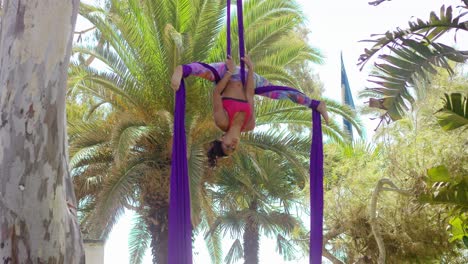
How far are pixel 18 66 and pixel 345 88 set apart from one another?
19.3m

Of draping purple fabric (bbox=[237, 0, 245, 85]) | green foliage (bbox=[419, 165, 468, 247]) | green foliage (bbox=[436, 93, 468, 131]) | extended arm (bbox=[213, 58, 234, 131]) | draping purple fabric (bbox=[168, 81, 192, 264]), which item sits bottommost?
draping purple fabric (bbox=[168, 81, 192, 264])

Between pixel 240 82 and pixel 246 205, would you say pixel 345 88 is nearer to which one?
pixel 246 205

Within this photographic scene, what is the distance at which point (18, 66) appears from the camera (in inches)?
206

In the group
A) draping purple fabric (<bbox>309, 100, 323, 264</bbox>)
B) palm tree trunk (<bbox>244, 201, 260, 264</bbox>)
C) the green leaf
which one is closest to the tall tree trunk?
draping purple fabric (<bbox>309, 100, 323, 264</bbox>)

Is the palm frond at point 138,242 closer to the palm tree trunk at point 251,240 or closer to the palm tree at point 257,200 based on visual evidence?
the palm tree at point 257,200

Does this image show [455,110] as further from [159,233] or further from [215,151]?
[159,233]

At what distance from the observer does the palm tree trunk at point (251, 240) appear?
15477 millimetres

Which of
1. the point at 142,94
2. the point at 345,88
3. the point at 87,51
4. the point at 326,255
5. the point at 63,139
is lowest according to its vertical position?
the point at 326,255

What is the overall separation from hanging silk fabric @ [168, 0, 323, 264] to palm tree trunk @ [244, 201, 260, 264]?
888cm

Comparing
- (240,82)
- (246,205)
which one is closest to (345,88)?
(246,205)

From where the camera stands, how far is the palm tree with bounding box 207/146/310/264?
45.2 feet

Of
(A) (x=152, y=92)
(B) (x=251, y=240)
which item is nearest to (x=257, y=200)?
(B) (x=251, y=240)

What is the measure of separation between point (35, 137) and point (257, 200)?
10.4 meters

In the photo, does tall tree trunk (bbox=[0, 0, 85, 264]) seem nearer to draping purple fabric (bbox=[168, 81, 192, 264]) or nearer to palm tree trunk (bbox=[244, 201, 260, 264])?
draping purple fabric (bbox=[168, 81, 192, 264])
